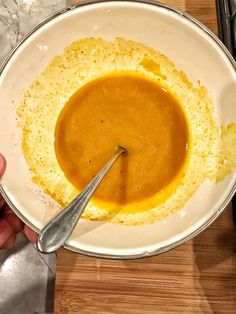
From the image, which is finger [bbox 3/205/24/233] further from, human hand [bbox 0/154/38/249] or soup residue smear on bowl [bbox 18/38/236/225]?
soup residue smear on bowl [bbox 18/38/236/225]

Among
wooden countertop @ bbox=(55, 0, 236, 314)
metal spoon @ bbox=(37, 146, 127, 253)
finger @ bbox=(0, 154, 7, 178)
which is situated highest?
finger @ bbox=(0, 154, 7, 178)

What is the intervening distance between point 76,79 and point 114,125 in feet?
0.48

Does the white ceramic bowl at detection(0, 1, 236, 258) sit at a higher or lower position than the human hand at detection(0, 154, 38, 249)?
higher

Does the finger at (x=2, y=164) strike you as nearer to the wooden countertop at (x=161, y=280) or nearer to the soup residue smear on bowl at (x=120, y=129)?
the soup residue smear on bowl at (x=120, y=129)

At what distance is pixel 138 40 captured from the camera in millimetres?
970

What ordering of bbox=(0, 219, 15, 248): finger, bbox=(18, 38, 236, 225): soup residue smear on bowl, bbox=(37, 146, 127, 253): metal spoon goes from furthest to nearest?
bbox=(0, 219, 15, 248): finger < bbox=(18, 38, 236, 225): soup residue smear on bowl < bbox=(37, 146, 127, 253): metal spoon

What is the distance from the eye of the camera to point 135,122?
1.00 metres

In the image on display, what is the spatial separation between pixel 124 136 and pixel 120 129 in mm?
21

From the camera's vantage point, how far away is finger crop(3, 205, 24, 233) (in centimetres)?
112

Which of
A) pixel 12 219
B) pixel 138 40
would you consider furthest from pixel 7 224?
pixel 138 40

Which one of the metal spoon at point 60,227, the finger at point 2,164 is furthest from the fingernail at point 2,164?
the metal spoon at point 60,227

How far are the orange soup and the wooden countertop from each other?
147mm

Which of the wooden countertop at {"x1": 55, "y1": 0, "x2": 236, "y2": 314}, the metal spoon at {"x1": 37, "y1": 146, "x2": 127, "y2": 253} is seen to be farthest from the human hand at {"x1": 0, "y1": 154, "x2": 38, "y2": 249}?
the metal spoon at {"x1": 37, "y1": 146, "x2": 127, "y2": 253}

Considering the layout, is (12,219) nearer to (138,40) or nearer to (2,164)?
(2,164)
